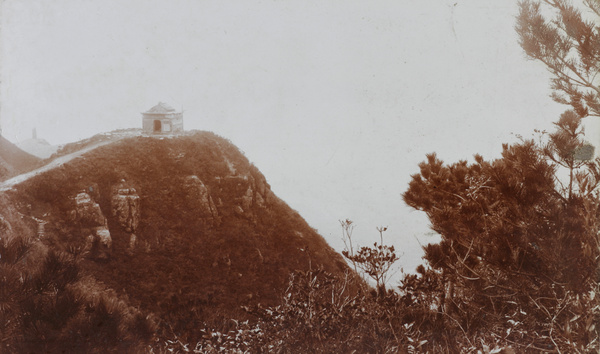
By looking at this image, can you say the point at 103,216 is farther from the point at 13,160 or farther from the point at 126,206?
Result: the point at 13,160

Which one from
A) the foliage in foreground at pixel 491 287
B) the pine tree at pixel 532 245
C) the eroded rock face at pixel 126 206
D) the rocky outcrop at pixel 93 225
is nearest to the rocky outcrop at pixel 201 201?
the eroded rock face at pixel 126 206

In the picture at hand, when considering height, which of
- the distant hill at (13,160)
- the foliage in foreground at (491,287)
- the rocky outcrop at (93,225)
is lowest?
the foliage in foreground at (491,287)

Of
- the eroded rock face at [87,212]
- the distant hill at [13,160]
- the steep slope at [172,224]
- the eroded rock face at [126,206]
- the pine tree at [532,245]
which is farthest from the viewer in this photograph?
the eroded rock face at [126,206]

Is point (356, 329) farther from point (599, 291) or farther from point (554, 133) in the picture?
point (554, 133)

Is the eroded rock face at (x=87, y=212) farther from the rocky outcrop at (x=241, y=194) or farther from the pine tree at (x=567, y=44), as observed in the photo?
the pine tree at (x=567, y=44)

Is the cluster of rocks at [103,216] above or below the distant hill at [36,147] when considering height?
below

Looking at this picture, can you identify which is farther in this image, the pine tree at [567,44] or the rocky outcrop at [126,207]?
the rocky outcrop at [126,207]

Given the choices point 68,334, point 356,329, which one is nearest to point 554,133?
point 356,329

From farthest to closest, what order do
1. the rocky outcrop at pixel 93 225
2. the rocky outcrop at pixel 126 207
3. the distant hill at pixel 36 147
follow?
the rocky outcrop at pixel 126 207, the rocky outcrop at pixel 93 225, the distant hill at pixel 36 147
